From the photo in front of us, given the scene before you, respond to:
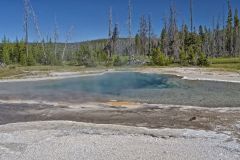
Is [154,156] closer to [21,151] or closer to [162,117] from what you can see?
[21,151]

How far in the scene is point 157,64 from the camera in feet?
176

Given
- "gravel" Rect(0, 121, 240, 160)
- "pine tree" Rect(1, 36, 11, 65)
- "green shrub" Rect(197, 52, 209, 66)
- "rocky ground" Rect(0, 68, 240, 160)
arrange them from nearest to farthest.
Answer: "gravel" Rect(0, 121, 240, 160)
"rocky ground" Rect(0, 68, 240, 160)
"green shrub" Rect(197, 52, 209, 66)
"pine tree" Rect(1, 36, 11, 65)

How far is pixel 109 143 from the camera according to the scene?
10516 millimetres

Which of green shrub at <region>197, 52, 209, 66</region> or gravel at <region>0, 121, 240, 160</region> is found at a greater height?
green shrub at <region>197, 52, 209, 66</region>

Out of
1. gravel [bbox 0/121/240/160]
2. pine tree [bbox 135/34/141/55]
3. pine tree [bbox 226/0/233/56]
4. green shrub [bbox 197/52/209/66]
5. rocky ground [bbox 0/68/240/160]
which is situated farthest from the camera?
pine tree [bbox 135/34/141/55]

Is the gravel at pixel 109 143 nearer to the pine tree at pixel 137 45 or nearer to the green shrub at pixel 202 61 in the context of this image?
the green shrub at pixel 202 61

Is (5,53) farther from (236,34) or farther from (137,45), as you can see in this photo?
(236,34)

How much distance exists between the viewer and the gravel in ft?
30.5

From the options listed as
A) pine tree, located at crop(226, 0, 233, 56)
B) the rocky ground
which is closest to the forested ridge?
pine tree, located at crop(226, 0, 233, 56)

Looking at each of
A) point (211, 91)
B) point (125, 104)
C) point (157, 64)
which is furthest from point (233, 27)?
point (125, 104)

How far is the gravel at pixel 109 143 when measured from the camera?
9297 mm

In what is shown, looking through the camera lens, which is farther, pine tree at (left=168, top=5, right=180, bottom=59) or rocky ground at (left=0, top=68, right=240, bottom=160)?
pine tree at (left=168, top=5, right=180, bottom=59)

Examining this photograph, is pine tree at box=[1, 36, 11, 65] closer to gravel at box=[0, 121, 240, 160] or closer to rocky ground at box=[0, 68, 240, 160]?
rocky ground at box=[0, 68, 240, 160]

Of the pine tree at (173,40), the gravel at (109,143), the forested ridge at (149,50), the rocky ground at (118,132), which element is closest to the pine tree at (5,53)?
the forested ridge at (149,50)
